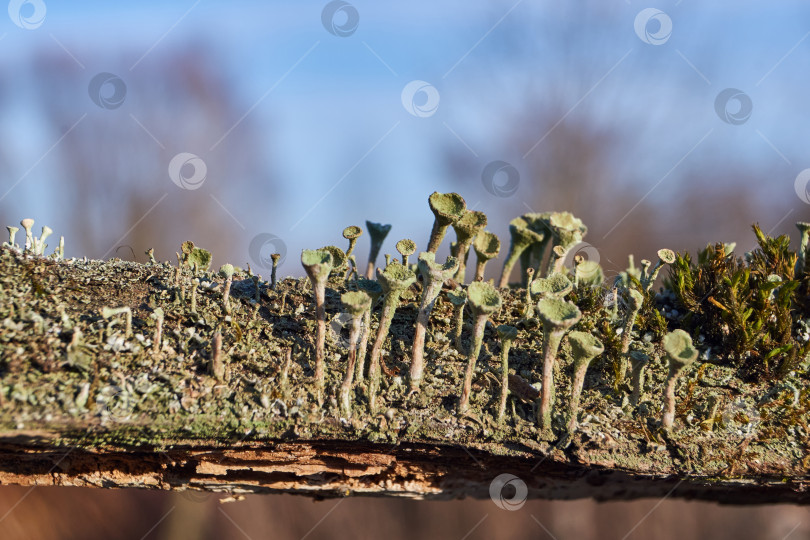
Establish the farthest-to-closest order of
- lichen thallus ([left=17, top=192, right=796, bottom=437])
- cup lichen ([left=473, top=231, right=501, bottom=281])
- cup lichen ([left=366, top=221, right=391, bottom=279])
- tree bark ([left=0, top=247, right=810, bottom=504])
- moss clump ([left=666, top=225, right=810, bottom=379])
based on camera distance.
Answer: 1. cup lichen ([left=366, top=221, right=391, bottom=279])
2. cup lichen ([left=473, top=231, right=501, bottom=281])
3. moss clump ([left=666, top=225, right=810, bottom=379])
4. lichen thallus ([left=17, top=192, right=796, bottom=437])
5. tree bark ([left=0, top=247, right=810, bottom=504])

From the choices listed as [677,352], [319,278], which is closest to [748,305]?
[677,352]

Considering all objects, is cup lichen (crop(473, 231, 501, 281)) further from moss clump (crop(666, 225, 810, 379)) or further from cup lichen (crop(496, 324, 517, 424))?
moss clump (crop(666, 225, 810, 379))

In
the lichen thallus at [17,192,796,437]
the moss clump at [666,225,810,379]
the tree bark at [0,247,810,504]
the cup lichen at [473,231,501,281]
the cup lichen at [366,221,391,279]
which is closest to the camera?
the tree bark at [0,247,810,504]

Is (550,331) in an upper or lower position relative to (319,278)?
lower

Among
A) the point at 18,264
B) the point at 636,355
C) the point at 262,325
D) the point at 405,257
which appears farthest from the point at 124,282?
the point at 636,355

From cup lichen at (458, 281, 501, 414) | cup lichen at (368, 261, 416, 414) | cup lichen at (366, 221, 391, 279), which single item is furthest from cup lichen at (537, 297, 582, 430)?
cup lichen at (366, 221, 391, 279)

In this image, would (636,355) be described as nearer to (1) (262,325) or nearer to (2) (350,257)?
(2) (350,257)

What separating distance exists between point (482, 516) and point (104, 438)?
2.42 m

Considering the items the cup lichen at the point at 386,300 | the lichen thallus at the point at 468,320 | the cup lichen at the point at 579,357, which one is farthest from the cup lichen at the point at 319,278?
the cup lichen at the point at 579,357

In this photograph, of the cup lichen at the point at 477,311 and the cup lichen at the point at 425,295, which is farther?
the cup lichen at the point at 425,295

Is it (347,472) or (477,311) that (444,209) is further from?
(347,472)

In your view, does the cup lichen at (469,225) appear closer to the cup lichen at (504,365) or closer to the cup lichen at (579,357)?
the cup lichen at (504,365)

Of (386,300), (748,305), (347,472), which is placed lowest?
(347,472)

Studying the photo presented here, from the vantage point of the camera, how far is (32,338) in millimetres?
1278
